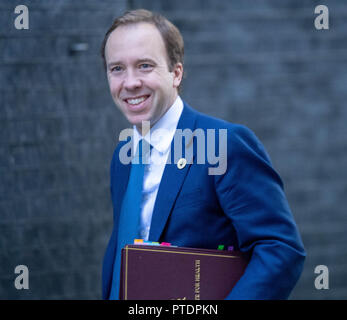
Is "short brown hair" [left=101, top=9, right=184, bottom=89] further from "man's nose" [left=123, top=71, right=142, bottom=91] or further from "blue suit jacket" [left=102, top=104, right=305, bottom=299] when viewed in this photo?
"blue suit jacket" [left=102, top=104, right=305, bottom=299]

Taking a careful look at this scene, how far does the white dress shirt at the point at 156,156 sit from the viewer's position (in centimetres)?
228

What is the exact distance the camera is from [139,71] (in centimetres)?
221

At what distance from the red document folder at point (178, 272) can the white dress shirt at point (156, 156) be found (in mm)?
232

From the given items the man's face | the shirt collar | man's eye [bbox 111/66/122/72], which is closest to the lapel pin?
the shirt collar

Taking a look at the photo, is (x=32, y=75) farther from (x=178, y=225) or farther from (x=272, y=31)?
(x=178, y=225)

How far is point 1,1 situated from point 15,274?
237 cm

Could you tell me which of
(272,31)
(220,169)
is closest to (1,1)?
(272,31)

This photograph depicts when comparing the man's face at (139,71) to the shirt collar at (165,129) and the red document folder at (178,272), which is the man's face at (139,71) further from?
the red document folder at (178,272)

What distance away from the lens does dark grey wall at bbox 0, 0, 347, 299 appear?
431 cm

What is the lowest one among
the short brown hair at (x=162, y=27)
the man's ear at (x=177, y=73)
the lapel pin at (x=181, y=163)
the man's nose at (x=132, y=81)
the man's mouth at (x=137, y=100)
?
the lapel pin at (x=181, y=163)

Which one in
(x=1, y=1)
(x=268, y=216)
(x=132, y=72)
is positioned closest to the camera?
(x=268, y=216)

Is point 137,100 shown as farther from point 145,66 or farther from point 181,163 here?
point 181,163

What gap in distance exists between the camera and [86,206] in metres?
4.43

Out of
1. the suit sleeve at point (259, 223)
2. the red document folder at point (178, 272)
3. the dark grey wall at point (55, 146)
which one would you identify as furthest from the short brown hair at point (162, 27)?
the dark grey wall at point (55, 146)
